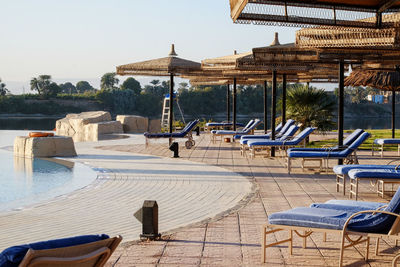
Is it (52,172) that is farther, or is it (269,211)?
(52,172)

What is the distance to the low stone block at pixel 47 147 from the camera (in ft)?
39.5

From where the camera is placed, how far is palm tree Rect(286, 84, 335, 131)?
15305 mm

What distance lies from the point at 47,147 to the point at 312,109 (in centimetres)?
742

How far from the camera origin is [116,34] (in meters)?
32.1

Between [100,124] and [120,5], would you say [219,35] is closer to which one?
[120,5]

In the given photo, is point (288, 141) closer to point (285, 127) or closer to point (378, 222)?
point (285, 127)

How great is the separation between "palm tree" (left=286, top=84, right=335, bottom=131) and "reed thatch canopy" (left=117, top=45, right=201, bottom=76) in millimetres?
3307

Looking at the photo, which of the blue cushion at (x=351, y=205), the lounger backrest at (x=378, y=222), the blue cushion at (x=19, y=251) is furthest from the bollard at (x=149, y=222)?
the blue cushion at (x=19, y=251)

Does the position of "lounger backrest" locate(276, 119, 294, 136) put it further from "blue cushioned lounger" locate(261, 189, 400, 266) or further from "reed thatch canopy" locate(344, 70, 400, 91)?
"blue cushioned lounger" locate(261, 189, 400, 266)

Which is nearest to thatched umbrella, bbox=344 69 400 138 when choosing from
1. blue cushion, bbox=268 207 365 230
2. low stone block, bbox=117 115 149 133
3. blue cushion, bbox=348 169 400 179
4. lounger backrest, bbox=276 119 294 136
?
lounger backrest, bbox=276 119 294 136

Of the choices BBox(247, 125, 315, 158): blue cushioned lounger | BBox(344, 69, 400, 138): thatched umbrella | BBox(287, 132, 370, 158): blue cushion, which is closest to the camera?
BBox(287, 132, 370, 158): blue cushion

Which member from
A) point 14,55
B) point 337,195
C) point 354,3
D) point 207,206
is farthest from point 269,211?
point 14,55

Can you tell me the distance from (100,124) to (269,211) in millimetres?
14147

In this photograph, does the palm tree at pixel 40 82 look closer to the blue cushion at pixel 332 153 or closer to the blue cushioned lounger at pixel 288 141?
the blue cushioned lounger at pixel 288 141
